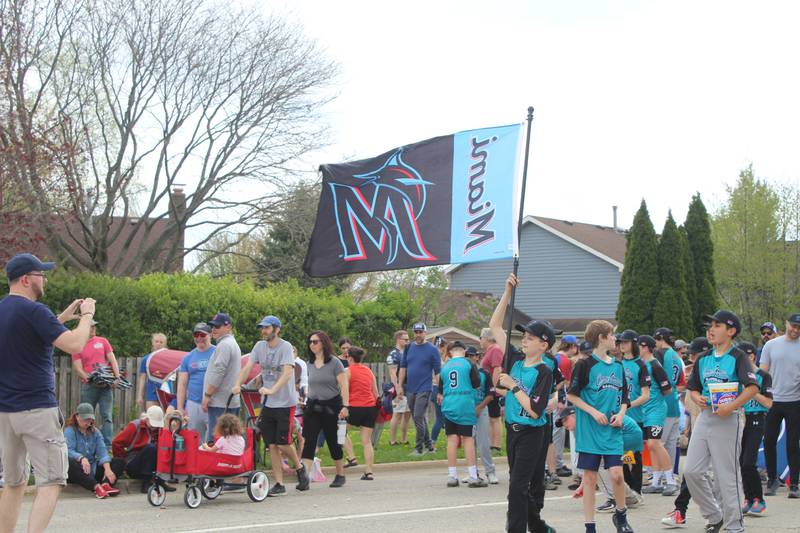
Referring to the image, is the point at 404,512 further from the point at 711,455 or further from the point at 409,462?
the point at 409,462

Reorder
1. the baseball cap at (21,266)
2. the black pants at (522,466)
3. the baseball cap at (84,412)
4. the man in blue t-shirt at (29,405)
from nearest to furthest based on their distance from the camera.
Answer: the man in blue t-shirt at (29,405) → the baseball cap at (21,266) → the black pants at (522,466) → the baseball cap at (84,412)

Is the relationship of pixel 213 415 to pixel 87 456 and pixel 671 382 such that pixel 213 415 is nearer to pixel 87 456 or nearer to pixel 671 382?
pixel 87 456

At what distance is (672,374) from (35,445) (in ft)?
27.9

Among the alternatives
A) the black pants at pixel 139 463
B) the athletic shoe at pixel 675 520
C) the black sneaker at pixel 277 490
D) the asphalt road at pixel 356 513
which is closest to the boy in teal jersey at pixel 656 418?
the asphalt road at pixel 356 513

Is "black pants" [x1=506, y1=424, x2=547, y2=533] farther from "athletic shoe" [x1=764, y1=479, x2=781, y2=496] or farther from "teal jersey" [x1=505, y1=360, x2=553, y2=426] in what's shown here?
"athletic shoe" [x1=764, y1=479, x2=781, y2=496]

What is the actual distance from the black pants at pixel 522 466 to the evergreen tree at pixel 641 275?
31.6 m

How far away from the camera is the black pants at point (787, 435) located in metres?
12.2

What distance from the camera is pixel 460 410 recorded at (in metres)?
13.3

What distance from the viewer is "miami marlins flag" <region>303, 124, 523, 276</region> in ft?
33.9

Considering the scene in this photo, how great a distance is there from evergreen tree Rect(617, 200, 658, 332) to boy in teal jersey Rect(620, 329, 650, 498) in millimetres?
28153

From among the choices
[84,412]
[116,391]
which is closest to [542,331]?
[84,412]

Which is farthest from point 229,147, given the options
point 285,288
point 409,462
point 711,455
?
point 711,455

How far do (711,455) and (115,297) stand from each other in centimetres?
1175

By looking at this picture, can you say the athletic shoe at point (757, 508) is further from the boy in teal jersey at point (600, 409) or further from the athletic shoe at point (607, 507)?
the boy in teal jersey at point (600, 409)
